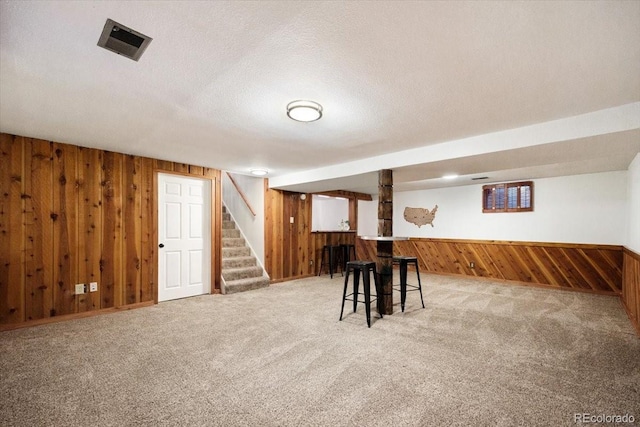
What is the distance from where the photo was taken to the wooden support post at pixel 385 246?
3.79 metres

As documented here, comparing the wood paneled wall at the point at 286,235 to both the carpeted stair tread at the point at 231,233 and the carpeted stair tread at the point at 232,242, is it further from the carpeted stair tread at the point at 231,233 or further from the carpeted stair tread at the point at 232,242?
the carpeted stair tread at the point at 231,233

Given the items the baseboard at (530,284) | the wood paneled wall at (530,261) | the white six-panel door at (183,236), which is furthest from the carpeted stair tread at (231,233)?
the baseboard at (530,284)

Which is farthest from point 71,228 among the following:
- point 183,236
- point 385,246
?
point 385,246

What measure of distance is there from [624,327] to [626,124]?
98.3 inches

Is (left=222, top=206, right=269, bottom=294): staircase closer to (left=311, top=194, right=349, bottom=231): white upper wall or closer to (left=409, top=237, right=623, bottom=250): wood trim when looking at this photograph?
(left=311, top=194, right=349, bottom=231): white upper wall

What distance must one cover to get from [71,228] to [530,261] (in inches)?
308

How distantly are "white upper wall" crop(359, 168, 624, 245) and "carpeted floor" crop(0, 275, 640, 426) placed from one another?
1.83 meters

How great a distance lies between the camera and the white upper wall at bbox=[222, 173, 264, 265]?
5.99 m

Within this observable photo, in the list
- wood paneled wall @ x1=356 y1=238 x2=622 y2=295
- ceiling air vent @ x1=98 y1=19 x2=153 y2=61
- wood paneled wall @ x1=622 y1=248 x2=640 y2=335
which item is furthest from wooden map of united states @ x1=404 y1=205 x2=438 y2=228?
ceiling air vent @ x1=98 y1=19 x2=153 y2=61

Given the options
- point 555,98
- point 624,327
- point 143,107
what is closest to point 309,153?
point 143,107

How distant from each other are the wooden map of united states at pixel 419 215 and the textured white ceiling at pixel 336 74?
3.91 metres

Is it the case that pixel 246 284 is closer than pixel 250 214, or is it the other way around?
pixel 246 284

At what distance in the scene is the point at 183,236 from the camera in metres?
4.77

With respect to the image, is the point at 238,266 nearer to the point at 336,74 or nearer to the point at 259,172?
the point at 259,172
